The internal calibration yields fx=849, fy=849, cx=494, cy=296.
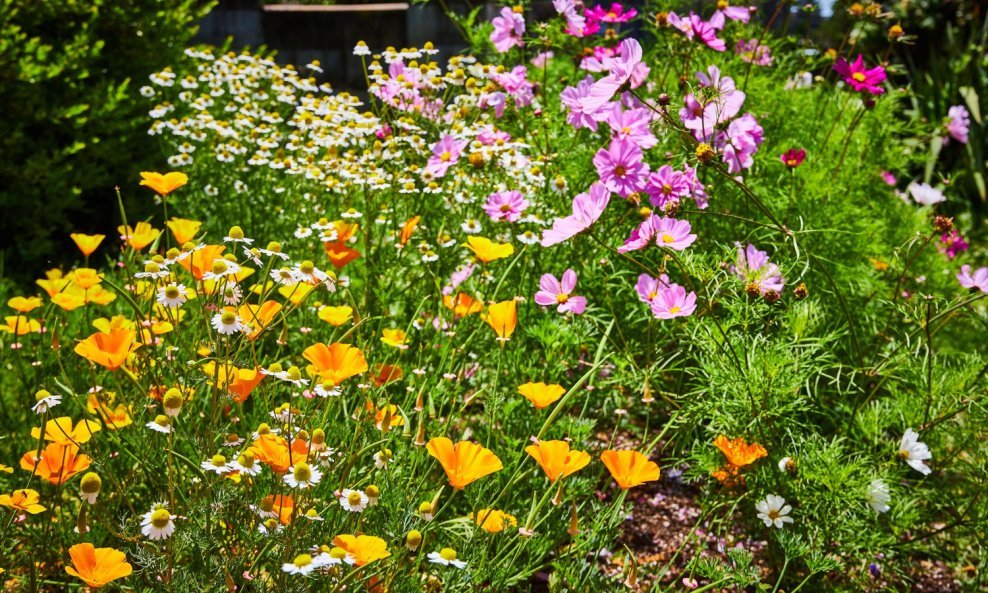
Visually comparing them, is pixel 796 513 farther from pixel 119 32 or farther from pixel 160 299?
pixel 119 32

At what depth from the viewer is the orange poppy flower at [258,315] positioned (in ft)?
4.70

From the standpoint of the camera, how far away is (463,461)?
51.2 inches

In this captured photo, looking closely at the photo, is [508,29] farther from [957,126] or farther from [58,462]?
[58,462]

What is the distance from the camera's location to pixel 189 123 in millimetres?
2904

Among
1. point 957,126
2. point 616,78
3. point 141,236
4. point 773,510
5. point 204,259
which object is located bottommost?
point 773,510

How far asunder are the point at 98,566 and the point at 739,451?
119 centimetres

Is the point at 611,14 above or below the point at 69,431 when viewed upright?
above

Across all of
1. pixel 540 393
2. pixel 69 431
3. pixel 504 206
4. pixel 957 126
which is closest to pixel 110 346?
pixel 69 431

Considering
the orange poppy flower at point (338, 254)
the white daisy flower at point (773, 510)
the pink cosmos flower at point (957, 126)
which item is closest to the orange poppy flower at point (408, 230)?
the orange poppy flower at point (338, 254)

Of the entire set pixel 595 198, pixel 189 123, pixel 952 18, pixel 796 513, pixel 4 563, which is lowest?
pixel 952 18

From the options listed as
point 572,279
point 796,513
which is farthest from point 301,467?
point 796,513

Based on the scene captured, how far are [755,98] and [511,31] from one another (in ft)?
2.76

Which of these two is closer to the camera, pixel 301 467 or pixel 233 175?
pixel 301 467

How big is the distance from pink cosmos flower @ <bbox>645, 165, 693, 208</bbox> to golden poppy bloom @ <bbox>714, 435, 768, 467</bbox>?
58 centimetres
